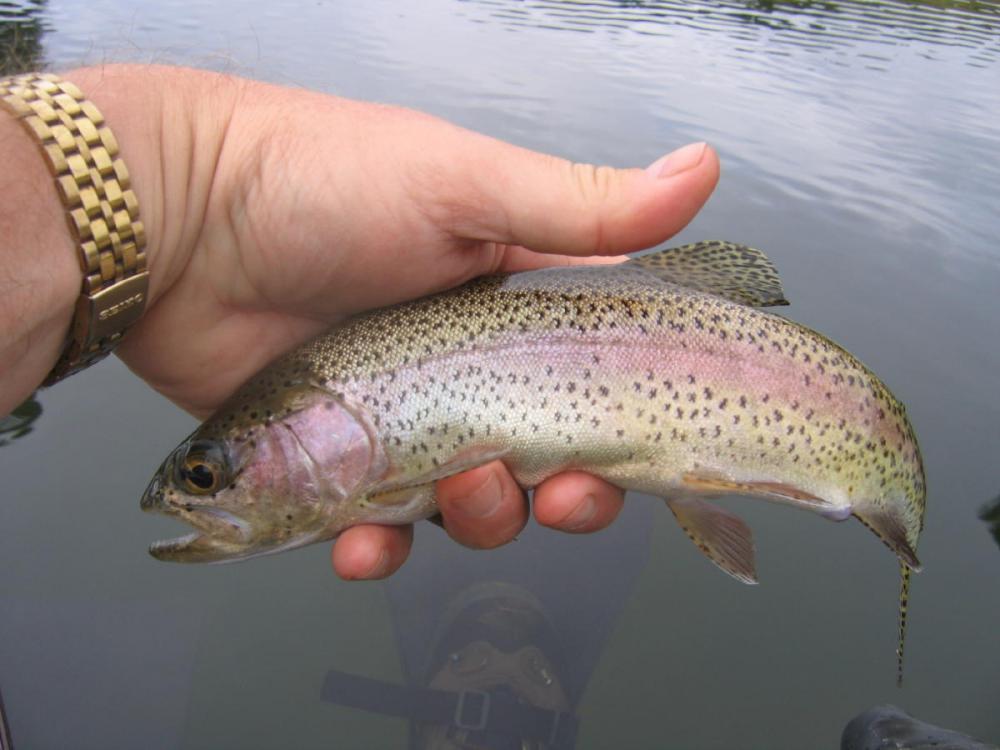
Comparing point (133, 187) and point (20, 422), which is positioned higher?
point (133, 187)

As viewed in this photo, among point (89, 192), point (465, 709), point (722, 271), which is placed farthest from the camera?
point (465, 709)

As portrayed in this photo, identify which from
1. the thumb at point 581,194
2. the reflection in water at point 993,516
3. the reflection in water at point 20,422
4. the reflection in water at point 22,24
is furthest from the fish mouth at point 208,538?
the reflection in water at point 22,24

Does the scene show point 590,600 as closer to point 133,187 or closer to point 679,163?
point 679,163

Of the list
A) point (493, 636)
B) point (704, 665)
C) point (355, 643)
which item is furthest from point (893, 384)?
point (355, 643)

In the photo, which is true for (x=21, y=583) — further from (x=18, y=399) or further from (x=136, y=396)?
(x=18, y=399)

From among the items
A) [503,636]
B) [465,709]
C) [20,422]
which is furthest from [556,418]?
[20,422]

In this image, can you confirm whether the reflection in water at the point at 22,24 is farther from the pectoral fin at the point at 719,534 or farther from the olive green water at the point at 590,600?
the pectoral fin at the point at 719,534

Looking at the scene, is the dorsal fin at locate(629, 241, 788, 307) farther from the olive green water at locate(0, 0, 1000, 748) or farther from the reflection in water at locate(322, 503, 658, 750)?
the reflection in water at locate(322, 503, 658, 750)
